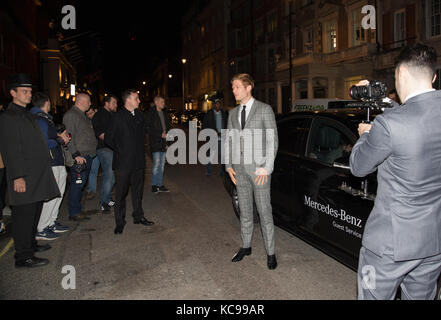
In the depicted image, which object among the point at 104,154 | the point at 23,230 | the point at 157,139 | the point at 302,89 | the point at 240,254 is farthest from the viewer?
the point at 302,89

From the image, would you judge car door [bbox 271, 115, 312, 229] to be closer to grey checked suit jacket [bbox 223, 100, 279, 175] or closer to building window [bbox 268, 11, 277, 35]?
grey checked suit jacket [bbox 223, 100, 279, 175]

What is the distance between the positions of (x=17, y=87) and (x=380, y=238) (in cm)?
424

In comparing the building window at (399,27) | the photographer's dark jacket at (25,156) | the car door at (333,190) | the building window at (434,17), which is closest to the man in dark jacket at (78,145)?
the photographer's dark jacket at (25,156)

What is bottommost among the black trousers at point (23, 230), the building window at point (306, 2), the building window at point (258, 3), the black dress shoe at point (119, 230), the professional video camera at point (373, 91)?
the black dress shoe at point (119, 230)

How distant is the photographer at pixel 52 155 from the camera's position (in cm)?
513

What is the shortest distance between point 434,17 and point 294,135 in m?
17.8

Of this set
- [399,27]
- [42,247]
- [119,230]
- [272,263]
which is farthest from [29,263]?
[399,27]

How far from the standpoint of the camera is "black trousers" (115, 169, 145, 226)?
18.3ft

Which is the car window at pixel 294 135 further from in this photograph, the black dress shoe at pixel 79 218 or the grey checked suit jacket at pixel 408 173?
the black dress shoe at pixel 79 218

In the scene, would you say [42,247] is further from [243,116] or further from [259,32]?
[259,32]

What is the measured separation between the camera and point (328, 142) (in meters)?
4.33

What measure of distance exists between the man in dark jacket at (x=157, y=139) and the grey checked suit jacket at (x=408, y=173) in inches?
260

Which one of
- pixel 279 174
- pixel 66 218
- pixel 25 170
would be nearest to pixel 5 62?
pixel 66 218

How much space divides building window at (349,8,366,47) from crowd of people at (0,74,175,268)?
19.3 meters
